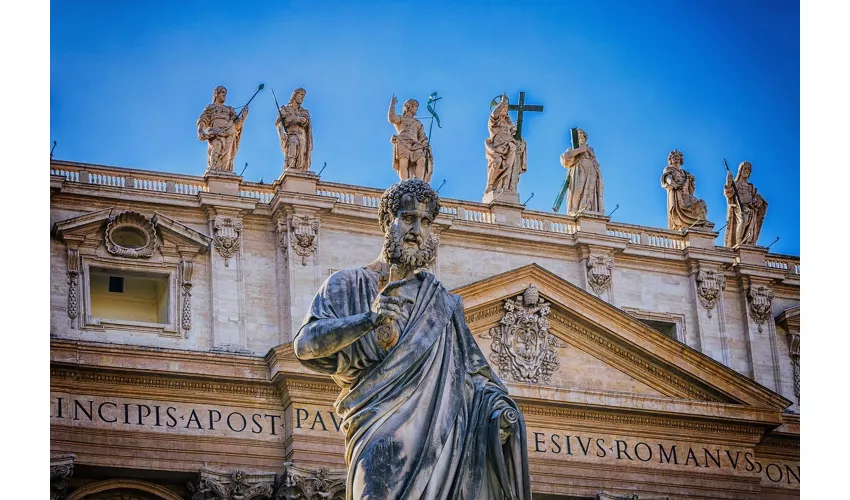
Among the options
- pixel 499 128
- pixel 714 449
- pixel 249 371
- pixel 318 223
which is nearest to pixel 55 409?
pixel 249 371

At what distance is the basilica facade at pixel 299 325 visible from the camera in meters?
31.8

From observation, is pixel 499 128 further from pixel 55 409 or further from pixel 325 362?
pixel 325 362

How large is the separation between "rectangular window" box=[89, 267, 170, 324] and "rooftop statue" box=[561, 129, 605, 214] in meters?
7.36

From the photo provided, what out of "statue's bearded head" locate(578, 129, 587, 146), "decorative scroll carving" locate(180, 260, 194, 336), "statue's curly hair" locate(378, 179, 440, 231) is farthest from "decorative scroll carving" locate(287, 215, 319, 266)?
"statue's curly hair" locate(378, 179, 440, 231)

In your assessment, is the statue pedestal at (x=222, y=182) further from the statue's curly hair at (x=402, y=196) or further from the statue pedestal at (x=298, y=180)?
the statue's curly hair at (x=402, y=196)

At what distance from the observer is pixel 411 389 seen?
833 cm

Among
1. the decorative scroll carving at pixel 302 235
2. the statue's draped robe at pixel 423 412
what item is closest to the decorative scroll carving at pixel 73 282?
the decorative scroll carving at pixel 302 235

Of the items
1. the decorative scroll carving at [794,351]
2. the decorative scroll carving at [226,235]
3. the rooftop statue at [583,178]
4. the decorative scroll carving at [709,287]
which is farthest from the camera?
the decorative scroll carving at [794,351]

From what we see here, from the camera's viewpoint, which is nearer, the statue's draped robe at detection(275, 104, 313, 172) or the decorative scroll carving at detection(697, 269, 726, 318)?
the statue's draped robe at detection(275, 104, 313, 172)

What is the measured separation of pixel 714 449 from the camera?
3584 cm

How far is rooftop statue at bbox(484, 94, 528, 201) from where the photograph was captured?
35.2 metres

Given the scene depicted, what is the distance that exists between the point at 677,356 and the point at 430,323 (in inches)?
1063

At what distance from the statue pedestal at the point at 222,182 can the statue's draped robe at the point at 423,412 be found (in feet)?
81.6

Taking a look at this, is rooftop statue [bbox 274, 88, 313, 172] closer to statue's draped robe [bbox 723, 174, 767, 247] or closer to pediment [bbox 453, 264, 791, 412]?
pediment [bbox 453, 264, 791, 412]
